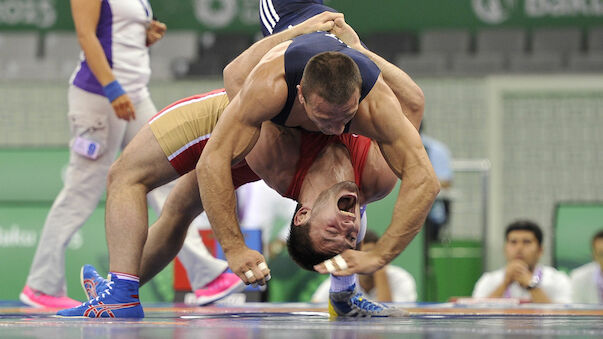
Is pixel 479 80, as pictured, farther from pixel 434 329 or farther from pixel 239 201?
pixel 434 329

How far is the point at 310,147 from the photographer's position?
3305 millimetres

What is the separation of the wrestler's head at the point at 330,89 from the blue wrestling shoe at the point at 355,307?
0.89m

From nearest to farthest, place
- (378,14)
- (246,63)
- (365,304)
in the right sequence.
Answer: (246,63) → (365,304) → (378,14)

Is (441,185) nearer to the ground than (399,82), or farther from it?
nearer to the ground

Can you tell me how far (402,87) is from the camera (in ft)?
11.0

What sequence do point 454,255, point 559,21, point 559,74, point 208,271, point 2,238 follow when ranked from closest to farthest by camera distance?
point 208,271 < point 2,238 < point 454,255 < point 559,21 < point 559,74

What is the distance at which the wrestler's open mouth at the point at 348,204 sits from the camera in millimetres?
3055

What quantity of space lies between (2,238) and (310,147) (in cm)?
342

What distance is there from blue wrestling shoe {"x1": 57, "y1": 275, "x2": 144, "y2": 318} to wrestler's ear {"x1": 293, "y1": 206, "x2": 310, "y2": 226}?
68 cm

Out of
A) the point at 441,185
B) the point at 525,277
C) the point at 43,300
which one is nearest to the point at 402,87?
the point at 43,300

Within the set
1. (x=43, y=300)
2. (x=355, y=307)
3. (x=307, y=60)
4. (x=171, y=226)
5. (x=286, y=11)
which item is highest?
(x=286, y=11)

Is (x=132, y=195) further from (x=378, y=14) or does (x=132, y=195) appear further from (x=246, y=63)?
(x=378, y=14)

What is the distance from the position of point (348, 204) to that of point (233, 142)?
0.42 metres

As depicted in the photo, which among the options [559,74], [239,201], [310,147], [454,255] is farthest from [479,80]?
[310,147]
